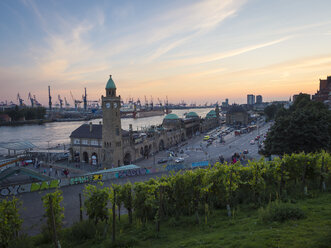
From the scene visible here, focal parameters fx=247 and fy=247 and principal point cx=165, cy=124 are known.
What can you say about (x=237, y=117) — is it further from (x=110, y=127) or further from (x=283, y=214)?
(x=283, y=214)

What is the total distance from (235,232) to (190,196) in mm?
3723

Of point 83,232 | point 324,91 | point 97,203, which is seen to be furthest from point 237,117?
point 83,232

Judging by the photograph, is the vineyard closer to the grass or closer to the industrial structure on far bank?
the grass

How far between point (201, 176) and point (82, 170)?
2804cm

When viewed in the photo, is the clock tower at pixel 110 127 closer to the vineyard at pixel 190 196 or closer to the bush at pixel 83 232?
the vineyard at pixel 190 196

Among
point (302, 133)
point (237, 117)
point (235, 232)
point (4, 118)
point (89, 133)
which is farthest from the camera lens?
point (4, 118)

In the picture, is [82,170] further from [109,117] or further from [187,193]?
[187,193]

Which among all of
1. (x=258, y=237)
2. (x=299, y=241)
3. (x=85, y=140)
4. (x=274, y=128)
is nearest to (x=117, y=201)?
(x=258, y=237)

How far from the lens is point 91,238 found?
40.5 ft

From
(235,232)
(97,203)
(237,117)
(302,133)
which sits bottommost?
(235,232)

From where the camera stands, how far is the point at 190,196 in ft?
44.3

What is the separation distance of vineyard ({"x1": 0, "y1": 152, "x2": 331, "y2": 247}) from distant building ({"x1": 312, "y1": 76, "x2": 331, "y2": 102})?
8245cm

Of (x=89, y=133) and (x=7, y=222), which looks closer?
(x=7, y=222)

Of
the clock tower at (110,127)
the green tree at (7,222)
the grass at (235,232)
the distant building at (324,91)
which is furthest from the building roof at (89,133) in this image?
the distant building at (324,91)
